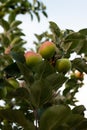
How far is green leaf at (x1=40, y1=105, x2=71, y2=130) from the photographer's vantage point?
3.92 ft

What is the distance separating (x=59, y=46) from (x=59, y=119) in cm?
61

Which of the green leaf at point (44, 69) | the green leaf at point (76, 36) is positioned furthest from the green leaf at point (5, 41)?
the green leaf at point (44, 69)

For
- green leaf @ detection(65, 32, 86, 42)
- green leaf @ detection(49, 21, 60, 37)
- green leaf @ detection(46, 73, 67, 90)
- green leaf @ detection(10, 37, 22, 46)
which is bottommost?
green leaf @ detection(46, 73, 67, 90)

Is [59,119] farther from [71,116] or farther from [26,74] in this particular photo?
[26,74]

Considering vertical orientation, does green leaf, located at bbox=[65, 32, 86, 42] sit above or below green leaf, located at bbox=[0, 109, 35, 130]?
above

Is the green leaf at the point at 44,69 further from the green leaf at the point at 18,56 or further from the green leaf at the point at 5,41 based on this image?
the green leaf at the point at 5,41

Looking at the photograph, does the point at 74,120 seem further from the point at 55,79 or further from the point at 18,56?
the point at 18,56

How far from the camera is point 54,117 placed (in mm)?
1220

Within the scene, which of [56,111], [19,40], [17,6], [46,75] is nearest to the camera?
[56,111]

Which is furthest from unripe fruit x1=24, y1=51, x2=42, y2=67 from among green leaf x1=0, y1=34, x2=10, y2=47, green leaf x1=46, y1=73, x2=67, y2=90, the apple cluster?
green leaf x1=0, y1=34, x2=10, y2=47

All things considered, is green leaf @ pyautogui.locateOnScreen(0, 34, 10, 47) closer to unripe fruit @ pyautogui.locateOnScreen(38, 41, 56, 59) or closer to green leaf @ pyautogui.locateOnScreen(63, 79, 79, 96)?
green leaf @ pyautogui.locateOnScreen(63, 79, 79, 96)

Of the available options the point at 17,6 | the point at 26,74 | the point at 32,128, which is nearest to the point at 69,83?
the point at 26,74

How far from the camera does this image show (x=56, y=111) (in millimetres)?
1203

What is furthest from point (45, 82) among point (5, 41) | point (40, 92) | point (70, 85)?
point (5, 41)
